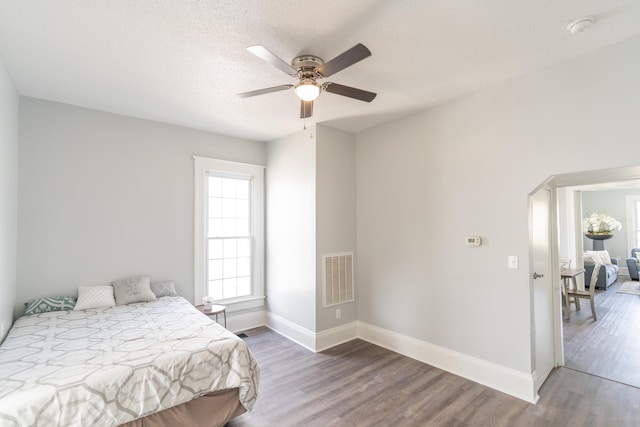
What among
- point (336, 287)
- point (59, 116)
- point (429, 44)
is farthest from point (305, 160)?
point (59, 116)

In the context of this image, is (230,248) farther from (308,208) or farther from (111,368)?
(111,368)

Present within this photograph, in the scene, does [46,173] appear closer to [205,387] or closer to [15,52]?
[15,52]

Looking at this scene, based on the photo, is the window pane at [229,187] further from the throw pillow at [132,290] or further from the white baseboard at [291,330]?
the white baseboard at [291,330]

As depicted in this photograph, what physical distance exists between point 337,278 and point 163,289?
89.0 inches

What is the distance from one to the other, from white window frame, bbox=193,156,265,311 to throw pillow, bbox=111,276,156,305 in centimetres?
67

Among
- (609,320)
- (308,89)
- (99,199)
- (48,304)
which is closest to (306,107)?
(308,89)

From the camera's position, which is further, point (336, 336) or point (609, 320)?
point (609, 320)

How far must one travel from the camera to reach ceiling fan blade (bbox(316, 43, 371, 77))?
1701mm

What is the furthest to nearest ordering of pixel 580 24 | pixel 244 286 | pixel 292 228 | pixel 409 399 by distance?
pixel 244 286 → pixel 292 228 → pixel 409 399 → pixel 580 24

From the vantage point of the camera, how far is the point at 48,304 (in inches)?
120

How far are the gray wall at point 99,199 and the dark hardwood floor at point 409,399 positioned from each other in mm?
2085

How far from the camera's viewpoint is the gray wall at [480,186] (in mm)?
2342

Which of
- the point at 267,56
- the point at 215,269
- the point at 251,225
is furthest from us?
the point at 251,225

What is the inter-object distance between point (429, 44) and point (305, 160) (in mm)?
2190
